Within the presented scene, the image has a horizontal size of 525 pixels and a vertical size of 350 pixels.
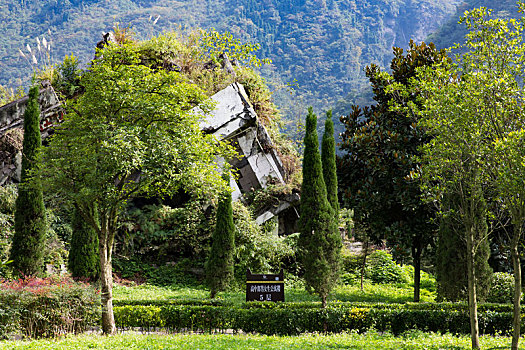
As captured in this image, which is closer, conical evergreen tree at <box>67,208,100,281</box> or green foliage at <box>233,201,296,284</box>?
conical evergreen tree at <box>67,208,100,281</box>

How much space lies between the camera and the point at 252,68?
23031 millimetres

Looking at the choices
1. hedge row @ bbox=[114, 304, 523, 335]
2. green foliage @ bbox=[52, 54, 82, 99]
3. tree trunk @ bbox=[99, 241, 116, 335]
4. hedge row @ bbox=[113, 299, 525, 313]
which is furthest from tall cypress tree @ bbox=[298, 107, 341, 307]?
green foliage @ bbox=[52, 54, 82, 99]

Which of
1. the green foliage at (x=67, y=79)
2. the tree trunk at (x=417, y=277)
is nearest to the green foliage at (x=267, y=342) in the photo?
the tree trunk at (x=417, y=277)

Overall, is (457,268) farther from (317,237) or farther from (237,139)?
(237,139)

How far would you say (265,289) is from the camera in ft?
41.5

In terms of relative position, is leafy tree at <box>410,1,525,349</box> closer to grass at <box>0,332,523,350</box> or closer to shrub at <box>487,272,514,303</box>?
grass at <box>0,332,523,350</box>

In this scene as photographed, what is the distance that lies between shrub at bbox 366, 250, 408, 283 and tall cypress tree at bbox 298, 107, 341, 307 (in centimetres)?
815

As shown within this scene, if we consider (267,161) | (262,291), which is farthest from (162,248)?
(262,291)

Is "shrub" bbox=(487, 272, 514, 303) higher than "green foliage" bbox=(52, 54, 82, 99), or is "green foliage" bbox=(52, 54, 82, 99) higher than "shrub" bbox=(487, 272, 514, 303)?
"green foliage" bbox=(52, 54, 82, 99)

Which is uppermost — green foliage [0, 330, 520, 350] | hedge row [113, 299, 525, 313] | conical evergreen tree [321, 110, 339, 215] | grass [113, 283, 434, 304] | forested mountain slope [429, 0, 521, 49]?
forested mountain slope [429, 0, 521, 49]

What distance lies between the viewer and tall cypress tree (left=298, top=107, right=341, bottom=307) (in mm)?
12320

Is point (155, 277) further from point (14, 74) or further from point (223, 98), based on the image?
point (14, 74)

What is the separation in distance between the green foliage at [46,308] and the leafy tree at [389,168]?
9238 millimetres

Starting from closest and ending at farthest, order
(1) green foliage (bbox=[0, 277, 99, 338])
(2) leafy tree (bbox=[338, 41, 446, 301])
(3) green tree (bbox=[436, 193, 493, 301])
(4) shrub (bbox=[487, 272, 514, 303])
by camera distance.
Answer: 1. (1) green foliage (bbox=[0, 277, 99, 338])
2. (3) green tree (bbox=[436, 193, 493, 301])
3. (4) shrub (bbox=[487, 272, 514, 303])
4. (2) leafy tree (bbox=[338, 41, 446, 301])
